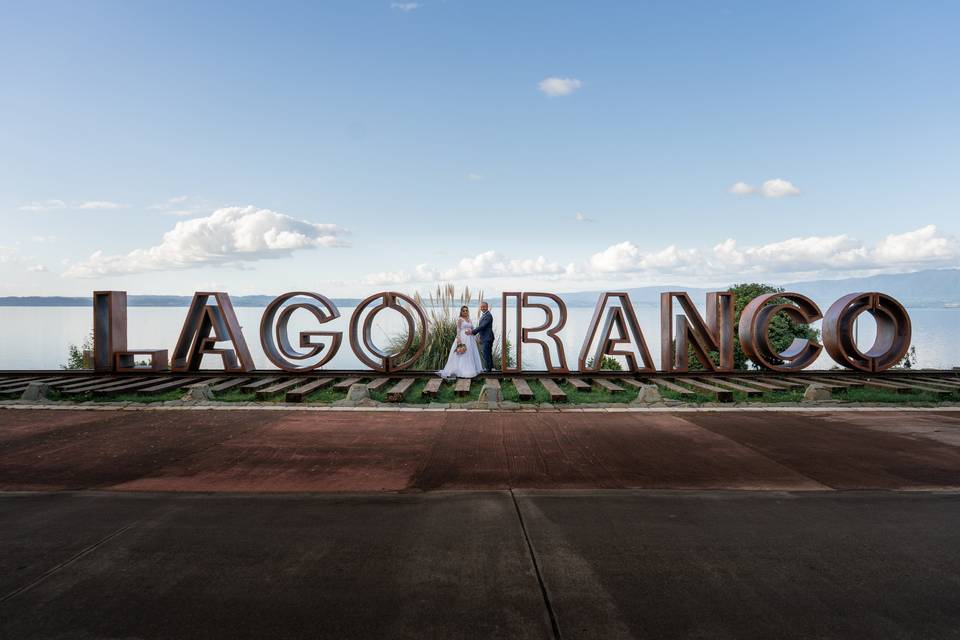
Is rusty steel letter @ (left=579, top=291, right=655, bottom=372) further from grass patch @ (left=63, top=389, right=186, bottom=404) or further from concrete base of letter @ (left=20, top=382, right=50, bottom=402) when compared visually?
concrete base of letter @ (left=20, top=382, right=50, bottom=402)

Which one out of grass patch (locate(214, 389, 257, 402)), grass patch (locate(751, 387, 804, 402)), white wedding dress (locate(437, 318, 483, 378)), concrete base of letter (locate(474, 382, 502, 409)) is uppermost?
white wedding dress (locate(437, 318, 483, 378))

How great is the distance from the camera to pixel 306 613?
9.70ft

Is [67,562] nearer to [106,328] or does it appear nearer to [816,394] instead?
[816,394]

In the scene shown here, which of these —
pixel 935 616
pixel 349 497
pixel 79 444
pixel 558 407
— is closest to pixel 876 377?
pixel 558 407

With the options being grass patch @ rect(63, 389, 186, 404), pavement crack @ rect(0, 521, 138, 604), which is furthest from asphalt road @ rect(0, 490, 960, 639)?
grass patch @ rect(63, 389, 186, 404)

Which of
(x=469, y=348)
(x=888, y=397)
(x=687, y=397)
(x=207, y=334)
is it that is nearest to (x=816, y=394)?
Answer: (x=888, y=397)

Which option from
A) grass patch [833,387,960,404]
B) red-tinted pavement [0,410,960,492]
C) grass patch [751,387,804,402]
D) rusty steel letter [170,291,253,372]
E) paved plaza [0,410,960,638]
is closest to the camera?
paved plaza [0,410,960,638]

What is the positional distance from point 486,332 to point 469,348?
0.75m

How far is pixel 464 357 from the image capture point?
12.3m

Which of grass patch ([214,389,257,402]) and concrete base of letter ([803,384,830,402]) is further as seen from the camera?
grass patch ([214,389,257,402])

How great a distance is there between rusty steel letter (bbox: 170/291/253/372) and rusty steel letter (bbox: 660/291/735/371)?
27.5 feet

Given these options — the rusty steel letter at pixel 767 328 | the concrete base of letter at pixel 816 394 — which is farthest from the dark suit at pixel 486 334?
the concrete base of letter at pixel 816 394

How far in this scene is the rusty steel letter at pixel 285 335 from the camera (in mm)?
11711

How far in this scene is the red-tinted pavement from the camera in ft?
17.1
